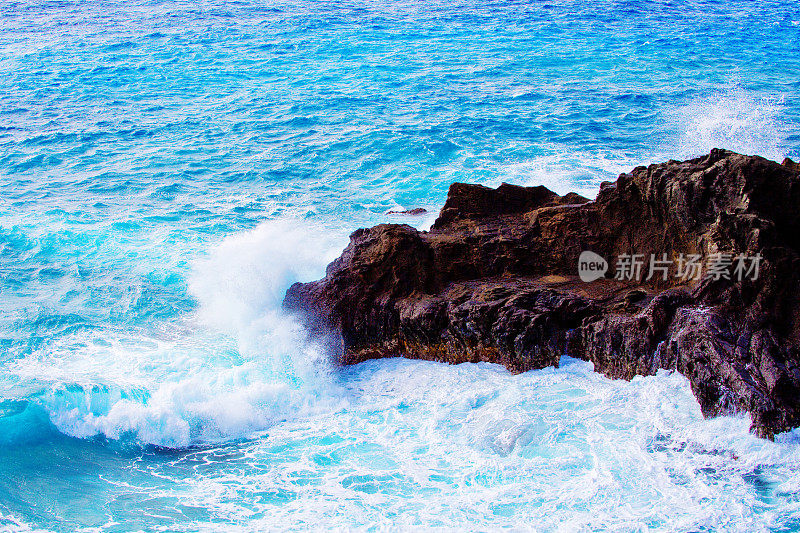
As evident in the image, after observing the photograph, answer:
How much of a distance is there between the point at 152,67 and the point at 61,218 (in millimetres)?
11969

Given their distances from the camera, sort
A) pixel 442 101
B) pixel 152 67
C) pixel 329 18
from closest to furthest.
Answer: pixel 442 101
pixel 152 67
pixel 329 18

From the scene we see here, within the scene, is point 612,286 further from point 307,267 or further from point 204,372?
point 204,372

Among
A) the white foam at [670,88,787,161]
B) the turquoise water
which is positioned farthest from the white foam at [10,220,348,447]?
the white foam at [670,88,787,161]

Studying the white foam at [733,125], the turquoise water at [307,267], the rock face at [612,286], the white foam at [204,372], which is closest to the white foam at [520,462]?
the turquoise water at [307,267]

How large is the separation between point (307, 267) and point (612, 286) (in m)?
4.92

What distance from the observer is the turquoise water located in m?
6.10

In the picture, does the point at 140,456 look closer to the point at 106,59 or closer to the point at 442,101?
the point at 442,101

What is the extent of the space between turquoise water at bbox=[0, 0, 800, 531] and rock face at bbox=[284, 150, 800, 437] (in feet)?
1.09

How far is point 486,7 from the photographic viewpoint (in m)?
31.2

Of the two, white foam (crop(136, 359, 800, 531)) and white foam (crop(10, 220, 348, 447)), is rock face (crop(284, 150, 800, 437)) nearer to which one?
white foam (crop(136, 359, 800, 531))

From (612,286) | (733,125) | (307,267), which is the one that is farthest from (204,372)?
(733,125)

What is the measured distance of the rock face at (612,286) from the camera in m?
6.33

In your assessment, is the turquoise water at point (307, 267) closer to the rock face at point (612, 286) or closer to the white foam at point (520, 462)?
the white foam at point (520, 462)

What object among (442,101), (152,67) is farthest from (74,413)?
(152,67)
